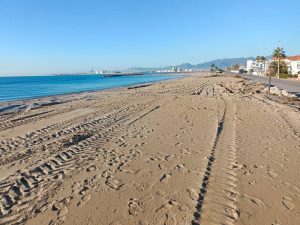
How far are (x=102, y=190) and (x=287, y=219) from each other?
3063mm

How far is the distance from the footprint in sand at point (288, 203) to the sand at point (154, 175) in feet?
0.05

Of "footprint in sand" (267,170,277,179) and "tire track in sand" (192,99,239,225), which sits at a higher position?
"tire track in sand" (192,99,239,225)

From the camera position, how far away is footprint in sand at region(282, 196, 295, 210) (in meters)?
4.61

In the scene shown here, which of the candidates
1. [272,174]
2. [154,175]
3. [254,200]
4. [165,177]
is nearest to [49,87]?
[154,175]

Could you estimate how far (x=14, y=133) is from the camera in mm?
11438

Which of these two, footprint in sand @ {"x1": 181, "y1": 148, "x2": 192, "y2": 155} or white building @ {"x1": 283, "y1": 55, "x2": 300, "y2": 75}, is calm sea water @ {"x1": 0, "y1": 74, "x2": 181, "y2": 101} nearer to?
footprint in sand @ {"x1": 181, "y1": 148, "x2": 192, "y2": 155}

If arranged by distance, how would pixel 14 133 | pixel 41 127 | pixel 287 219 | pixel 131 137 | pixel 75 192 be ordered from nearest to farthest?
1. pixel 287 219
2. pixel 75 192
3. pixel 131 137
4. pixel 14 133
5. pixel 41 127

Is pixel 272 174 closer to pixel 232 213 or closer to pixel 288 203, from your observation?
pixel 288 203

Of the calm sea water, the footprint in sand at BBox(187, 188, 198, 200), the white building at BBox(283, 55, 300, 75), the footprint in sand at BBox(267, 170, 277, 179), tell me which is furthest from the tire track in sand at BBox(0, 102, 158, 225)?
the white building at BBox(283, 55, 300, 75)

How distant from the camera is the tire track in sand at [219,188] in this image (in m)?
4.34

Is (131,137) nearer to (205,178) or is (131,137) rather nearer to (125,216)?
(205,178)

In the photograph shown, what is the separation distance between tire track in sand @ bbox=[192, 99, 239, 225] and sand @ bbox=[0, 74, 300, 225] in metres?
0.02

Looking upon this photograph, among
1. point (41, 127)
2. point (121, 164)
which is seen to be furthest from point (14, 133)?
point (121, 164)

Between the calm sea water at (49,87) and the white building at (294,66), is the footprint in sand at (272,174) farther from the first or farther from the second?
the white building at (294,66)
